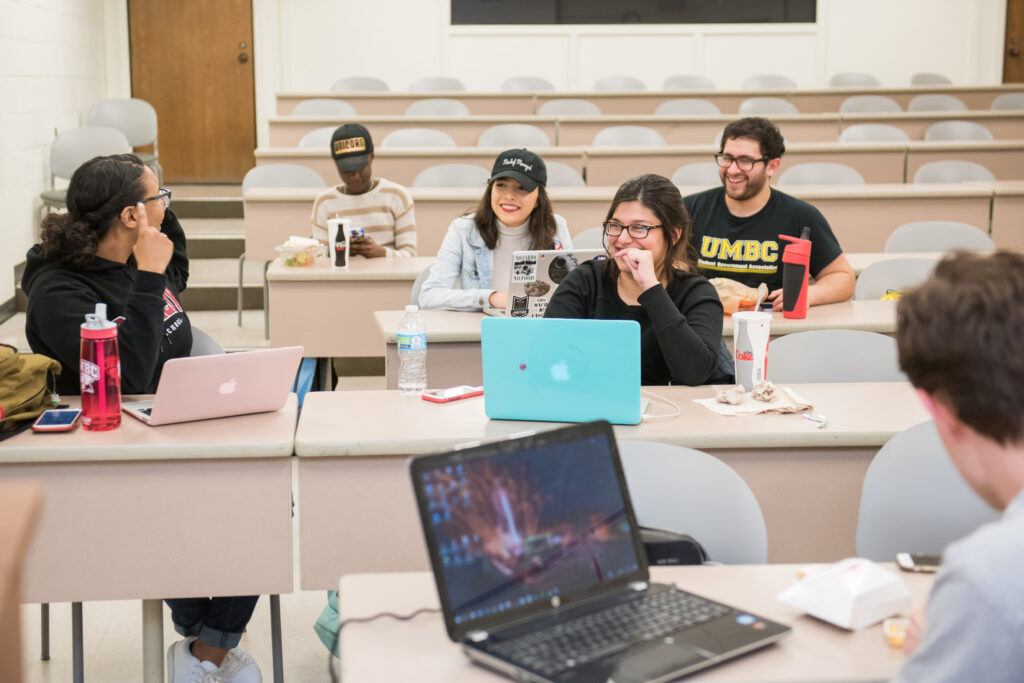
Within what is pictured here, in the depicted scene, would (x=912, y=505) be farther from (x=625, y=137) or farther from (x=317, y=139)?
(x=317, y=139)

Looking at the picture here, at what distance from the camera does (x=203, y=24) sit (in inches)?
345

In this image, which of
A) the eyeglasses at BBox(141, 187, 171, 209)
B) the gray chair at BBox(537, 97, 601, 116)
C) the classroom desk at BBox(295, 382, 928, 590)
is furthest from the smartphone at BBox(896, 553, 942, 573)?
the gray chair at BBox(537, 97, 601, 116)

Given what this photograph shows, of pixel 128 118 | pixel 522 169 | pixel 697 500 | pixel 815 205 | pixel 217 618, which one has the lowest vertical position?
pixel 217 618

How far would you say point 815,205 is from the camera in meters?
4.81

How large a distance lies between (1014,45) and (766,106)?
3.56m

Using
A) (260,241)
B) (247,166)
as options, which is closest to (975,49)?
(247,166)

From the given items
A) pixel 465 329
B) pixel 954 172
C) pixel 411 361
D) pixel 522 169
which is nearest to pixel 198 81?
pixel 954 172

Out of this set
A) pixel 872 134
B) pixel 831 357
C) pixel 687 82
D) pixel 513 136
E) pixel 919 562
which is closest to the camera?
pixel 919 562

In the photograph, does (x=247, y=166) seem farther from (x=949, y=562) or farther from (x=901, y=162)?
(x=949, y=562)

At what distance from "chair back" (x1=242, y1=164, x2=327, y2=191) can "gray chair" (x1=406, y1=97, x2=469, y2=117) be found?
2.31m

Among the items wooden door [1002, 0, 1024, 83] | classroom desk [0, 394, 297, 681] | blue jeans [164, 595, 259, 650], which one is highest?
wooden door [1002, 0, 1024, 83]

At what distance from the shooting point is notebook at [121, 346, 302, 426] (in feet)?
6.94

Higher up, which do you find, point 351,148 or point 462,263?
point 351,148

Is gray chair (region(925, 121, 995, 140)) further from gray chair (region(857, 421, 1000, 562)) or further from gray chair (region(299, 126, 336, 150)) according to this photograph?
gray chair (region(857, 421, 1000, 562))
